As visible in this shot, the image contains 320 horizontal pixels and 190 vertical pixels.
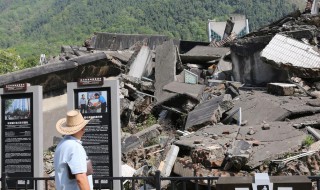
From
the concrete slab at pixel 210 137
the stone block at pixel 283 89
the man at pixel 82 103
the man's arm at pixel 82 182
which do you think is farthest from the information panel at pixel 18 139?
the stone block at pixel 283 89

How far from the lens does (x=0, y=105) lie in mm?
8852

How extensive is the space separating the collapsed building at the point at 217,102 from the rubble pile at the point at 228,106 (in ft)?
0.07

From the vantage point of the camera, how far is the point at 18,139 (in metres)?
8.58

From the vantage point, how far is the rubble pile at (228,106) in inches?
358

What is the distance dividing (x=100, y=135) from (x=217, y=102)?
4721 millimetres

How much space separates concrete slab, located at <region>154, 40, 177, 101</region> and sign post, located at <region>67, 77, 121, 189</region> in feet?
19.5

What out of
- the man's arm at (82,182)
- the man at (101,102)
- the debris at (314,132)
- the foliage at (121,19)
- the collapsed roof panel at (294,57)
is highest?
the foliage at (121,19)

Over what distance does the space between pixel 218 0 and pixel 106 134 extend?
3804 inches

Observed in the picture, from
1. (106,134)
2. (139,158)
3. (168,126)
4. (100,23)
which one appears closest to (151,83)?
(168,126)

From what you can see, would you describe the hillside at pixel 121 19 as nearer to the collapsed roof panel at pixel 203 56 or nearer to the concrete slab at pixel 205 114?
the collapsed roof panel at pixel 203 56

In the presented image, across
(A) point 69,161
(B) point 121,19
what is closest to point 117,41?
(A) point 69,161

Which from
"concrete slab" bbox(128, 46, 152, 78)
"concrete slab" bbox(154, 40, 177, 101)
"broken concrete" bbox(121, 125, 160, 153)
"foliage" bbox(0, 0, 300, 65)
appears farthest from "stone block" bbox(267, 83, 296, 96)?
"foliage" bbox(0, 0, 300, 65)

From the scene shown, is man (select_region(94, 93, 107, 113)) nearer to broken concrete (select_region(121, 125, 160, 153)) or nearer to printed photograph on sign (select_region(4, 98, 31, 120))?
printed photograph on sign (select_region(4, 98, 31, 120))

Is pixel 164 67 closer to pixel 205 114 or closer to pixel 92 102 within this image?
pixel 205 114
